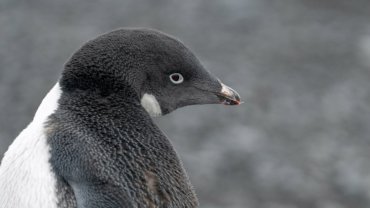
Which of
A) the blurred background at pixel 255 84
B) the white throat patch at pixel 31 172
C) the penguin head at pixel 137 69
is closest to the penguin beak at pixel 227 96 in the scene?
the penguin head at pixel 137 69

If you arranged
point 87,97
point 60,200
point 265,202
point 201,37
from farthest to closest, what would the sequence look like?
point 201,37 < point 265,202 < point 87,97 < point 60,200

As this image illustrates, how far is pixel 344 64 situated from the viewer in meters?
6.31

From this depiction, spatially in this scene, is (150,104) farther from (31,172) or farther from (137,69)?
(31,172)

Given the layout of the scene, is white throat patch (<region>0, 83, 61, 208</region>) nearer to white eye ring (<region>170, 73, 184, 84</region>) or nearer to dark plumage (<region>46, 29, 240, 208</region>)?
dark plumage (<region>46, 29, 240, 208</region>)

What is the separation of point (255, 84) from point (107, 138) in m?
4.03

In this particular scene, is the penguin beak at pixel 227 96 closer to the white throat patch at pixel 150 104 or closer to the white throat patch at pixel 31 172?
the white throat patch at pixel 150 104

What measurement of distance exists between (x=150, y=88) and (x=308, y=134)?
3.58 metres

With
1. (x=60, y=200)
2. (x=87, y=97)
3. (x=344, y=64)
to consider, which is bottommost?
(x=60, y=200)

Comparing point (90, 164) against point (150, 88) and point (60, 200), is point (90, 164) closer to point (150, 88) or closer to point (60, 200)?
point (60, 200)

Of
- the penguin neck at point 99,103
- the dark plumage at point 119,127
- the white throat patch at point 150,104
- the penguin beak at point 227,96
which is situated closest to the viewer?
the dark plumage at point 119,127

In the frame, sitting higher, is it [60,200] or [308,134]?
[308,134]

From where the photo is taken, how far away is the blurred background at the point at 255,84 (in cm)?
544

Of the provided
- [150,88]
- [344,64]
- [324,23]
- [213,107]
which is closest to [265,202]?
[213,107]

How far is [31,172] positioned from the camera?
6.84ft
